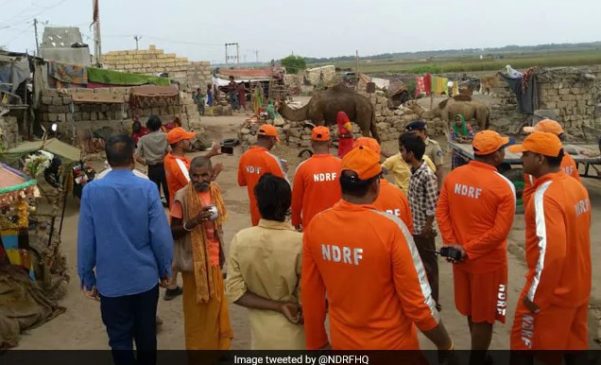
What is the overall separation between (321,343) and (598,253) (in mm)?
5940

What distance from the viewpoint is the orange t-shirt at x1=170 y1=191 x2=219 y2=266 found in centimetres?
430

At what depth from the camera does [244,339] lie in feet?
17.0

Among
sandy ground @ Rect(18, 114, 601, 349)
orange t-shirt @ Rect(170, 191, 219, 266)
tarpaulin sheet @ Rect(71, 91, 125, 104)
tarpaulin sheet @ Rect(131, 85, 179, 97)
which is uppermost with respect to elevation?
tarpaulin sheet @ Rect(131, 85, 179, 97)

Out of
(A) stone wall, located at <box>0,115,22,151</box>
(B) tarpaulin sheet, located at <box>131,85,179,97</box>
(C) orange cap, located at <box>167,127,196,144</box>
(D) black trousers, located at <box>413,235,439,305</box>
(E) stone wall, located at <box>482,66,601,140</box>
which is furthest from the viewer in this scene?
(E) stone wall, located at <box>482,66,601,140</box>

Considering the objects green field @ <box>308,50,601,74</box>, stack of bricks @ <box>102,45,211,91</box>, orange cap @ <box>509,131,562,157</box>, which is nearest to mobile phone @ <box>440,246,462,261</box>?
orange cap @ <box>509,131,562,157</box>

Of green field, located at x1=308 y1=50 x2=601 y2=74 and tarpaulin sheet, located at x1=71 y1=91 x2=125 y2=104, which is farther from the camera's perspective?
green field, located at x1=308 y1=50 x2=601 y2=74

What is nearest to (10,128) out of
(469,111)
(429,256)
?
(429,256)

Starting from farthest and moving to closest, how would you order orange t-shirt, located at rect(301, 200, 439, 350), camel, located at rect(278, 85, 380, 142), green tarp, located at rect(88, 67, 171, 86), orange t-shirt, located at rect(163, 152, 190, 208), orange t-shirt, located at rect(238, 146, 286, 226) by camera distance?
green tarp, located at rect(88, 67, 171, 86) < camel, located at rect(278, 85, 380, 142) < orange t-shirt, located at rect(238, 146, 286, 226) < orange t-shirt, located at rect(163, 152, 190, 208) < orange t-shirt, located at rect(301, 200, 439, 350)

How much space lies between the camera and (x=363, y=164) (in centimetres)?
273

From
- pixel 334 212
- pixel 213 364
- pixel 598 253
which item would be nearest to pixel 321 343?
pixel 334 212

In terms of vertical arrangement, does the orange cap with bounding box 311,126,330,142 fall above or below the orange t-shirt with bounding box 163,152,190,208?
above

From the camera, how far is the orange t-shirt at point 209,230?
430 centimetres

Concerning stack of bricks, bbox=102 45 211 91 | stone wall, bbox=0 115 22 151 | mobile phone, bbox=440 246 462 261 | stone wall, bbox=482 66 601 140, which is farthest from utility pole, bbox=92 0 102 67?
mobile phone, bbox=440 246 462 261

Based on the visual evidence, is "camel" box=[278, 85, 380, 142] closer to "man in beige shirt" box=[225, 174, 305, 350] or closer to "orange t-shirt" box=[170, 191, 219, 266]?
"orange t-shirt" box=[170, 191, 219, 266]
